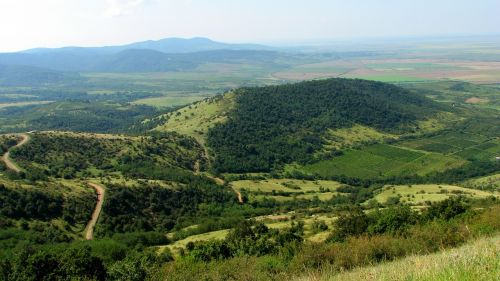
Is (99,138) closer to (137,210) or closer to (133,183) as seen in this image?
(133,183)

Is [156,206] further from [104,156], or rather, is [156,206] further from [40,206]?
[104,156]

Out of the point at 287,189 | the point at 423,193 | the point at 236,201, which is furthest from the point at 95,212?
the point at 423,193

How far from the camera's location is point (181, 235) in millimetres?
80625

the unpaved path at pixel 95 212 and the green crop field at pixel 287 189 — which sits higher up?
the unpaved path at pixel 95 212

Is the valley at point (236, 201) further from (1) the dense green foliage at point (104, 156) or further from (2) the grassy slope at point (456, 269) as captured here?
(2) the grassy slope at point (456, 269)

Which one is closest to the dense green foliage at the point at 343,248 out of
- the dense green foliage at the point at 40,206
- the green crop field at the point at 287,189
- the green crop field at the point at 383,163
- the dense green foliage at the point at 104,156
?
the dense green foliage at the point at 40,206

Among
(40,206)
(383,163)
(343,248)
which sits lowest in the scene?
(383,163)

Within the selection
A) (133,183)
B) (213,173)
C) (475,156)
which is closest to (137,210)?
(133,183)

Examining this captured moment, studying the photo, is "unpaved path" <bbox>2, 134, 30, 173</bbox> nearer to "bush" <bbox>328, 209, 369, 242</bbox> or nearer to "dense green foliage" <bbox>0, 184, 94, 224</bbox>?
"dense green foliage" <bbox>0, 184, 94, 224</bbox>

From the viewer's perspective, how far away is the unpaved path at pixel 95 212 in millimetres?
79537

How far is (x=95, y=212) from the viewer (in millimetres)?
87438

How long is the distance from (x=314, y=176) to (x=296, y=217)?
220 ft

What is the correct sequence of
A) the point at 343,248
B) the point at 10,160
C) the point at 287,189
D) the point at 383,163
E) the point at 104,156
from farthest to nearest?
the point at 383,163, the point at 287,189, the point at 104,156, the point at 10,160, the point at 343,248

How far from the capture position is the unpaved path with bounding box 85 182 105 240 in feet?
261
